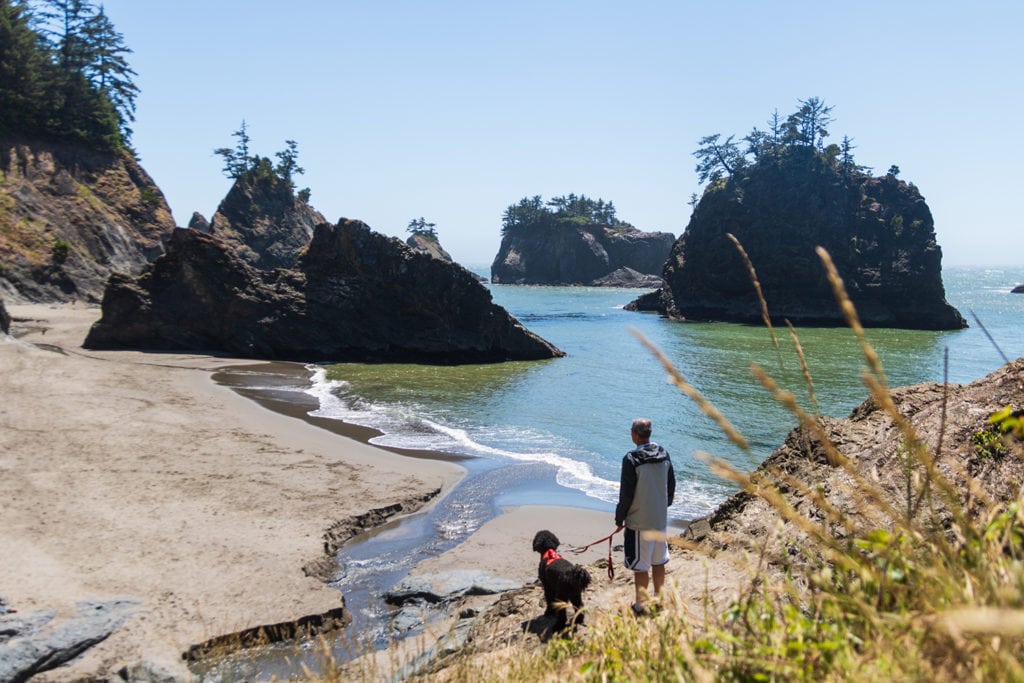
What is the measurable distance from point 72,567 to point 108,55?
72.1 metres

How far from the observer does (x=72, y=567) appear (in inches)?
352

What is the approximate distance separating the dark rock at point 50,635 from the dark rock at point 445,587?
3086 mm

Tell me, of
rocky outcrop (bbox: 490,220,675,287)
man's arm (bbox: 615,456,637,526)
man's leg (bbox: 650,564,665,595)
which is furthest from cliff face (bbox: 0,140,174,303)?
rocky outcrop (bbox: 490,220,675,287)

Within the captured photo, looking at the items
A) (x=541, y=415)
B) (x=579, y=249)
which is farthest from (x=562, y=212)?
(x=541, y=415)

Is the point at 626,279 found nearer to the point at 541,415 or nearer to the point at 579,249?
the point at 579,249

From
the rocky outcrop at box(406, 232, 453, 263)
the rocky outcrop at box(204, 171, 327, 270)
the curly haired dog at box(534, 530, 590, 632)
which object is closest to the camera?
the curly haired dog at box(534, 530, 590, 632)

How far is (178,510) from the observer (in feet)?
37.3

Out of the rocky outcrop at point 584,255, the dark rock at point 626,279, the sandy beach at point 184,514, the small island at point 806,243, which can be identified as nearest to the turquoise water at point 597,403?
the sandy beach at point 184,514

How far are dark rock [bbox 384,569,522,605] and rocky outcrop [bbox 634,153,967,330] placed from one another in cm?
6345

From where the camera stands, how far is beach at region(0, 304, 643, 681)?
8195mm

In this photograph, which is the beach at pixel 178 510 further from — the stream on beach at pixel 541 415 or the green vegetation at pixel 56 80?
the green vegetation at pixel 56 80

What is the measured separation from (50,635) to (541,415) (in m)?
17.2

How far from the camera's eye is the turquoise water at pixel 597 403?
54.8 ft

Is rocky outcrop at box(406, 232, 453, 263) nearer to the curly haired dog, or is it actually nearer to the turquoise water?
the turquoise water
